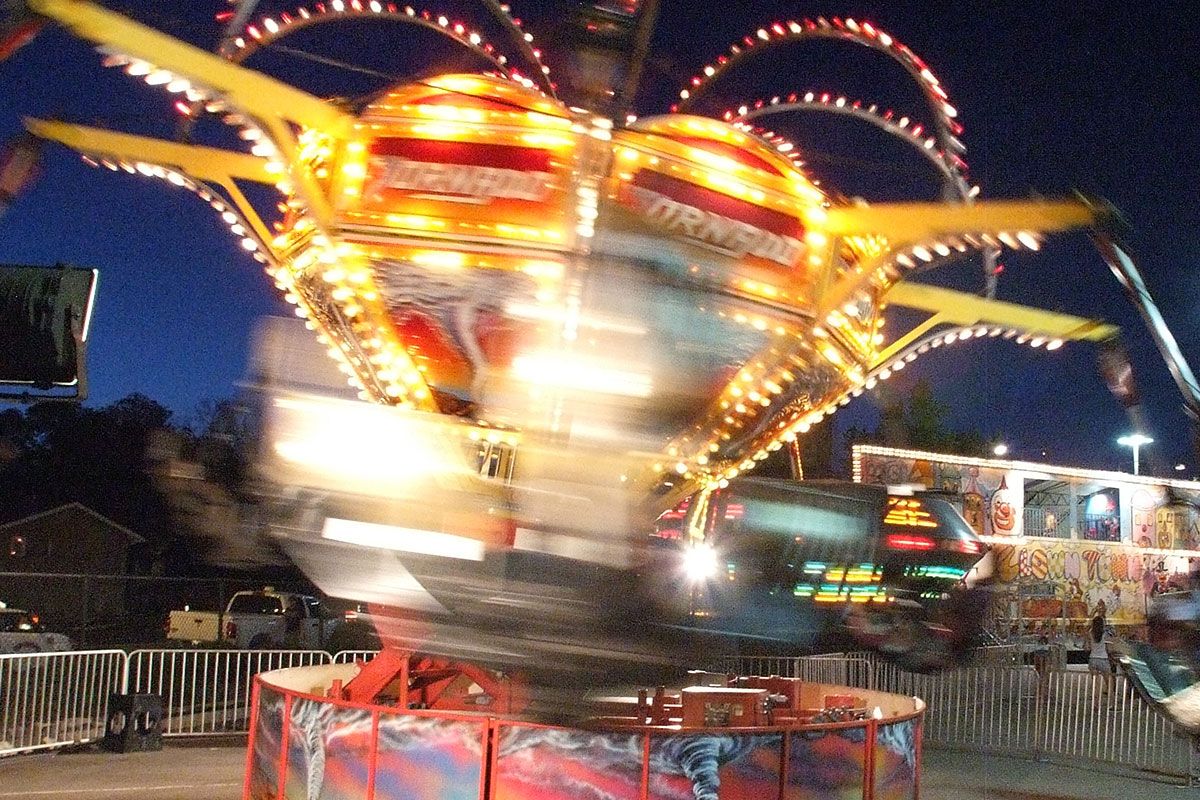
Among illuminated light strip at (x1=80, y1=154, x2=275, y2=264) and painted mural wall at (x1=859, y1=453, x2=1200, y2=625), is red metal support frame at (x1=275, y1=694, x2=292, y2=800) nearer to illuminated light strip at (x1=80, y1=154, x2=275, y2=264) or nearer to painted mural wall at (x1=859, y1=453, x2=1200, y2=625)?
illuminated light strip at (x1=80, y1=154, x2=275, y2=264)

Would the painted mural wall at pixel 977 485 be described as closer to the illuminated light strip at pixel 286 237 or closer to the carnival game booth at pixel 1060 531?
the carnival game booth at pixel 1060 531

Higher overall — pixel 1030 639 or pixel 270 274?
pixel 270 274

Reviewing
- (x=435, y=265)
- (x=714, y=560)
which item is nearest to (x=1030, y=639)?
(x=714, y=560)

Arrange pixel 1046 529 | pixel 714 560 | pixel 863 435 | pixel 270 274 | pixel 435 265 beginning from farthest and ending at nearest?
pixel 863 435, pixel 1046 529, pixel 714 560, pixel 270 274, pixel 435 265

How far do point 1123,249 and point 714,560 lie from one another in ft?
30.1

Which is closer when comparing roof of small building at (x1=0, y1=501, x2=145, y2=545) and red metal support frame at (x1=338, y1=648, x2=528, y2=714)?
red metal support frame at (x1=338, y1=648, x2=528, y2=714)

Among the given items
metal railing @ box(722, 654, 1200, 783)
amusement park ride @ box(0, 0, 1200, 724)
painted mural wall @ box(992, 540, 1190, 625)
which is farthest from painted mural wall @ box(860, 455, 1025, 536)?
amusement park ride @ box(0, 0, 1200, 724)

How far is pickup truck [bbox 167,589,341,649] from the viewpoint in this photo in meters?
20.1

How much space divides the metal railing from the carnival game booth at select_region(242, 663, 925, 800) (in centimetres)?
588

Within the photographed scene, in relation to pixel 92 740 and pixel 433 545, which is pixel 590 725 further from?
pixel 92 740

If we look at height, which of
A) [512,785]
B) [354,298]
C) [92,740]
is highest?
[354,298]

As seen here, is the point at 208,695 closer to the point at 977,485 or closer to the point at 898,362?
the point at 898,362

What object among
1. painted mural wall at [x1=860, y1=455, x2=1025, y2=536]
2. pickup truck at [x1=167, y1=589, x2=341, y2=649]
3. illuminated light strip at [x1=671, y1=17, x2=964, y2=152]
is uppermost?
illuminated light strip at [x1=671, y1=17, x2=964, y2=152]

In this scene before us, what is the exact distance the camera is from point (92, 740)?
11.0 metres
